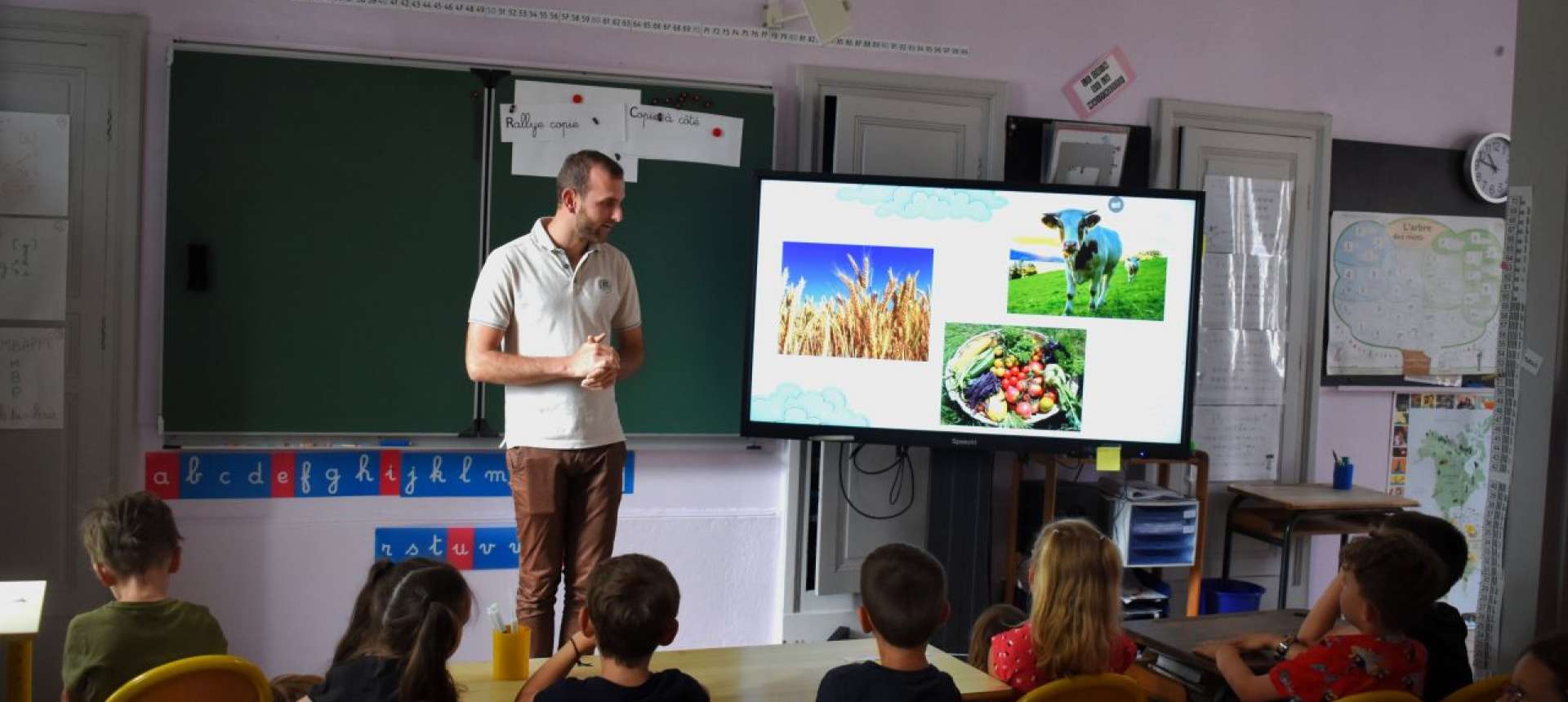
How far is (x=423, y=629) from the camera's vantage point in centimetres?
201

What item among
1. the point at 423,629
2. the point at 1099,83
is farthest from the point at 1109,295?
the point at 423,629

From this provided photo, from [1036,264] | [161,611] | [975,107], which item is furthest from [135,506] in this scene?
[975,107]

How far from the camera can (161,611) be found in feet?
7.70

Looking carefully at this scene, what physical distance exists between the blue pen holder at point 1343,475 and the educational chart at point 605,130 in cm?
267

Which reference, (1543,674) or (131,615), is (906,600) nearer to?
(1543,674)

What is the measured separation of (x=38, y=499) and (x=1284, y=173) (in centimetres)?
453

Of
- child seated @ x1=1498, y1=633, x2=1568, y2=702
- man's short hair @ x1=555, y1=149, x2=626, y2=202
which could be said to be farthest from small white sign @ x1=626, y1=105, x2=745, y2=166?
child seated @ x1=1498, y1=633, x2=1568, y2=702

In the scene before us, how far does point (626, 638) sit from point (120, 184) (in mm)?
2592

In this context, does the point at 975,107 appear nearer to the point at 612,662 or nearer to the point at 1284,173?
the point at 1284,173

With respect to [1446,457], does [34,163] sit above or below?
above

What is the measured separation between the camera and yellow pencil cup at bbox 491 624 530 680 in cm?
225

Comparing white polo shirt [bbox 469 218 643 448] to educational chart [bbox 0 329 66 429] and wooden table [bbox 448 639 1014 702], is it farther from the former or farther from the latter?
educational chart [bbox 0 329 66 429]

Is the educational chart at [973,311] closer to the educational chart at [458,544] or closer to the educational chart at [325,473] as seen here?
the educational chart at [325,473]

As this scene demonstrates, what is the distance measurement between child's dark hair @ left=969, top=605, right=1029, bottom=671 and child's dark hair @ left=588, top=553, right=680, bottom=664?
35.0 inches
